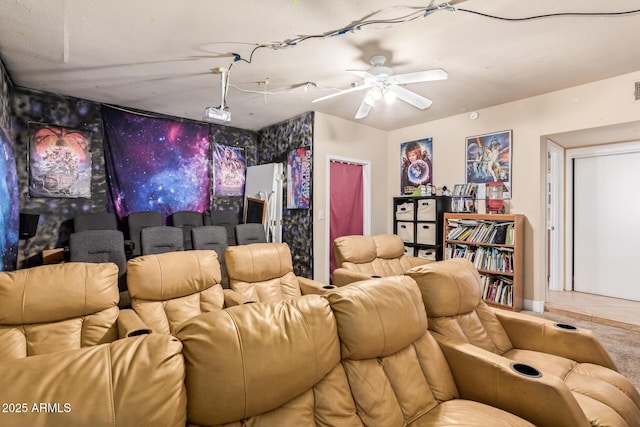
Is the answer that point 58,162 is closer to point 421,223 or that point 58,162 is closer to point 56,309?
point 56,309

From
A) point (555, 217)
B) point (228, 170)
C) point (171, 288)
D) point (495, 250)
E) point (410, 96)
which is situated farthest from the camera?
point (228, 170)

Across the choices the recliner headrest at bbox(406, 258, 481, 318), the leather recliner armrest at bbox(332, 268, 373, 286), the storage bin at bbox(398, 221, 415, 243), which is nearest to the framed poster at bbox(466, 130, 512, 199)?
the storage bin at bbox(398, 221, 415, 243)

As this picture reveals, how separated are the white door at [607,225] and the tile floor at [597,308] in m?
0.22

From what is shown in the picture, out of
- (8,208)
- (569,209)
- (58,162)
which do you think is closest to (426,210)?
(569,209)

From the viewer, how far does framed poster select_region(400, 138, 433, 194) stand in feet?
14.7

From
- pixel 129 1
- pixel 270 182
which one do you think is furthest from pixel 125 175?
pixel 129 1

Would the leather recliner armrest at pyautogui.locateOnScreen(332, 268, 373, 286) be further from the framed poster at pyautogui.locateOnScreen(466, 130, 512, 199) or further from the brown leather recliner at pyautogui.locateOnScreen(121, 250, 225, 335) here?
the framed poster at pyautogui.locateOnScreen(466, 130, 512, 199)

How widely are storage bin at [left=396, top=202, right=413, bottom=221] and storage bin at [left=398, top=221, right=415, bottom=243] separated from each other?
0.08 meters

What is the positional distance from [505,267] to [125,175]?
490 centimetres

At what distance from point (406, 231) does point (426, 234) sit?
0.34 metres

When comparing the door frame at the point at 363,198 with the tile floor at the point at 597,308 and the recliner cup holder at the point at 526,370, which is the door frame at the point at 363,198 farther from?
the recliner cup holder at the point at 526,370

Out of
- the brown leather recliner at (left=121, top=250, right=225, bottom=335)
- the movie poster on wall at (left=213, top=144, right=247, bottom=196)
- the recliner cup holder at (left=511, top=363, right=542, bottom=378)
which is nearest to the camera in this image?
the recliner cup holder at (left=511, top=363, right=542, bottom=378)

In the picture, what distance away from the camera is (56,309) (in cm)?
167

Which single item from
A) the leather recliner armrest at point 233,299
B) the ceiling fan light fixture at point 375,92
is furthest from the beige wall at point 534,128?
the leather recliner armrest at point 233,299
